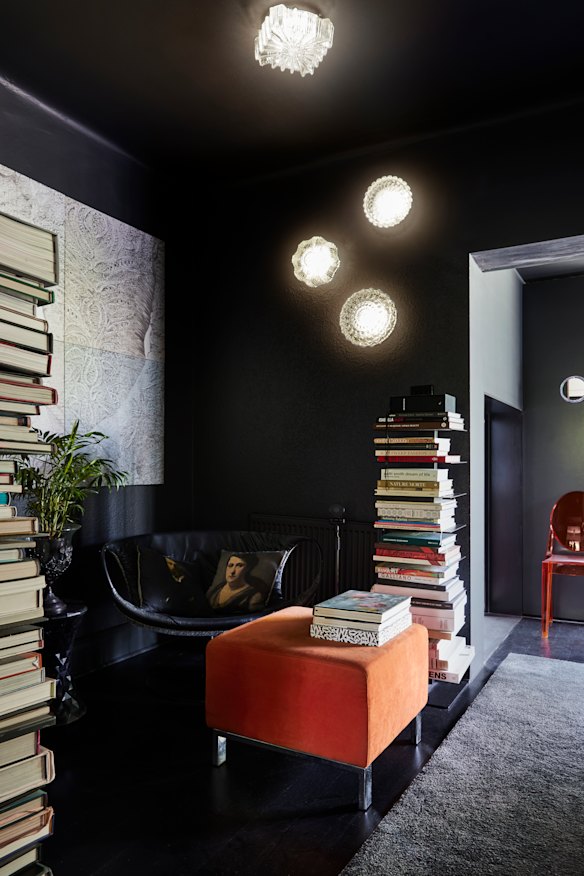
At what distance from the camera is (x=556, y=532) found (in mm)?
5262

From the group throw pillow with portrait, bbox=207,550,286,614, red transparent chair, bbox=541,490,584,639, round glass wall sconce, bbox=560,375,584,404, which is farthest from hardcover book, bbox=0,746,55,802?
round glass wall sconce, bbox=560,375,584,404

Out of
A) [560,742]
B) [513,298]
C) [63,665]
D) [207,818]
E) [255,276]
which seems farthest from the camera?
[513,298]

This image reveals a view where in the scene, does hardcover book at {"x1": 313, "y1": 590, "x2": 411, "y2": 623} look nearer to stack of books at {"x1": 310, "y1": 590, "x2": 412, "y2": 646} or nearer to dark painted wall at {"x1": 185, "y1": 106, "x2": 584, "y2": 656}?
stack of books at {"x1": 310, "y1": 590, "x2": 412, "y2": 646}

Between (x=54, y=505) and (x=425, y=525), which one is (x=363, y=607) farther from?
(x=54, y=505)

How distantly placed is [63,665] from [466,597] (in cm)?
218

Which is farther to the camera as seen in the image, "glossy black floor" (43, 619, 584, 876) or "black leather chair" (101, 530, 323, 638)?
"black leather chair" (101, 530, 323, 638)

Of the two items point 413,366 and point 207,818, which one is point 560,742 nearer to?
point 207,818

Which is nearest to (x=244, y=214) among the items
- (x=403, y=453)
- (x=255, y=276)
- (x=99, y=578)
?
(x=255, y=276)

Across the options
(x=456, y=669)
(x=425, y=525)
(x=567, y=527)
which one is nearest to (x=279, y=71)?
(x=425, y=525)

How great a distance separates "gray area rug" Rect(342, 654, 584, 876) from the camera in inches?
79.0

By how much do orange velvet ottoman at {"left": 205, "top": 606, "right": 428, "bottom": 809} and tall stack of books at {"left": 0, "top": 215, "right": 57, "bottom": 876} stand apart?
1046 mm

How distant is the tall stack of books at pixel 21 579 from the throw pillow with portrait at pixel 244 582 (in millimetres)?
2020

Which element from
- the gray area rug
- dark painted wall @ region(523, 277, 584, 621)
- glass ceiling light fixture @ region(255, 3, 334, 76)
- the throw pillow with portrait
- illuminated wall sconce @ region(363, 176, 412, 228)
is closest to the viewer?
the gray area rug

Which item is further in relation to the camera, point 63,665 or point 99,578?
point 99,578
